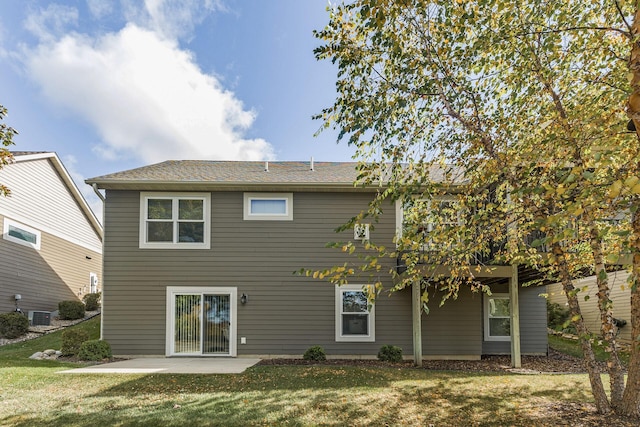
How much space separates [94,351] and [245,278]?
3.73 meters

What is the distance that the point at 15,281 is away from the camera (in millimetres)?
12695

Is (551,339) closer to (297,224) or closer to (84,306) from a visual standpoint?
(297,224)

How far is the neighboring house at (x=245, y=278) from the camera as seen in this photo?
9.55 meters

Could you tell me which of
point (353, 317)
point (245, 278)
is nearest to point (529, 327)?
point (353, 317)

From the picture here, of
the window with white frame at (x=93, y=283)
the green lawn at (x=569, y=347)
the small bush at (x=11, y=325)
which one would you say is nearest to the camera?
the green lawn at (x=569, y=347)

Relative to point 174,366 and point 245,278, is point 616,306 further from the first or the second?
point 174,366

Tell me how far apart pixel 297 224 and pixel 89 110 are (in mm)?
12530

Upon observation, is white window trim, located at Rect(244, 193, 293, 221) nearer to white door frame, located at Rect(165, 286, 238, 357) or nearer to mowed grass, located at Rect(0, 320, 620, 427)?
white door frame, located at Rect(165, 286, 238, 357)

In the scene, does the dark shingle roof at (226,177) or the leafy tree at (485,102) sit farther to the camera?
the dark shingle roof at (226,177)

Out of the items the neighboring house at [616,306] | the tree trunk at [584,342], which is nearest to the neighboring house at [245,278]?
the neighboring house at [616,306]

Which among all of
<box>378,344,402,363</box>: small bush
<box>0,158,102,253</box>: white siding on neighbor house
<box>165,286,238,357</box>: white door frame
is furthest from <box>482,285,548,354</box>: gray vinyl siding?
<box>0,158,102,253</box>: white siding on neighbor house

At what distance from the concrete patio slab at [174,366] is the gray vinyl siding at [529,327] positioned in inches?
252

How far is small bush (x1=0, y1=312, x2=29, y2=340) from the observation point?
11414 millimetres

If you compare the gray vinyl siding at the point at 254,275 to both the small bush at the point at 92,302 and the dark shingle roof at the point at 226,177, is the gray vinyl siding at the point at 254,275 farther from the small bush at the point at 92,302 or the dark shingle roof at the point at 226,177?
the small bush at the point at 92,302
